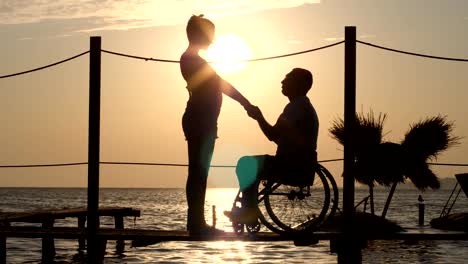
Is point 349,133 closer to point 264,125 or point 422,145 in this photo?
point 264,125

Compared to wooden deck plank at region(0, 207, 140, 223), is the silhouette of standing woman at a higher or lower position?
higher

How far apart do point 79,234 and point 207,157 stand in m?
1.99

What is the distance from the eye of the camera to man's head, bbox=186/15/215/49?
9.97 metres

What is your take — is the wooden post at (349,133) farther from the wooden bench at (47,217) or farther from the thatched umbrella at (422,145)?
the thatched umbrella at (422,145)

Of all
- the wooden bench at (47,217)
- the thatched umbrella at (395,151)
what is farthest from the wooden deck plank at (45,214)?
the thatched umbrella at (395,151)

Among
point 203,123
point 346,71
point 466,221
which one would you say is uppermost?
point 346,71

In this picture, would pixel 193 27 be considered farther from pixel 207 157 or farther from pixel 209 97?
pixel 207 157

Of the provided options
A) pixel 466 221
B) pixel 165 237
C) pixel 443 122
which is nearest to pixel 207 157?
pixel 165 237

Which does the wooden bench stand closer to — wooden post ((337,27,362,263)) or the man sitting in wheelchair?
wooden post ((337,27,362,263))

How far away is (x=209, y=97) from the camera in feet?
33.0

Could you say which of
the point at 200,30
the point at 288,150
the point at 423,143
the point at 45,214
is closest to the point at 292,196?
the point at 288,150

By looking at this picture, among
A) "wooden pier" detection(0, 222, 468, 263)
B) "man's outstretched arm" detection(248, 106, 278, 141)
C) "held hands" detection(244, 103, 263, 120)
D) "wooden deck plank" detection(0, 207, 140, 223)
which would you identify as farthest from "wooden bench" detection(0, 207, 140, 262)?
"held hands" detection(244, 103, 263, 120)

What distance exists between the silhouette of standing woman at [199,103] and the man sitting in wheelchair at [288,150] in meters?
0.50

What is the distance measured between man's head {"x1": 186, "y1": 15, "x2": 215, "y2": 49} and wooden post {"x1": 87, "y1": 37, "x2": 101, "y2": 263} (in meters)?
1.53
